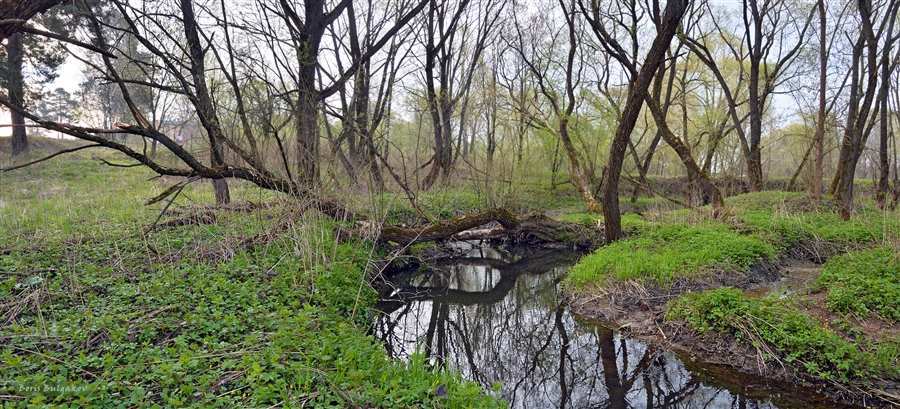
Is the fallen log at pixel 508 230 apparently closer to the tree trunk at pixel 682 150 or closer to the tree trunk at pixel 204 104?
the tree trunk at pixel 682 150

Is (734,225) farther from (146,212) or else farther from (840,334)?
(146,212)

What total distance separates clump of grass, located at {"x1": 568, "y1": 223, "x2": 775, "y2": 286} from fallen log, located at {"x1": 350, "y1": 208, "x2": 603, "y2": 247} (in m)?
1.99

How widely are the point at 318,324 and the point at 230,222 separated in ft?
11.6

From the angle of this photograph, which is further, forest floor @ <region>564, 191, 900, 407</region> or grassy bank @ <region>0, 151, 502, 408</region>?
forest floor @ <region>564, 191, 900, 407</region>

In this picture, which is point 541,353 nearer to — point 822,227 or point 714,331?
point 714,331

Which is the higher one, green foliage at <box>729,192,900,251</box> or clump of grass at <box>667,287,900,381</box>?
green foliage at <box>729,192,900,251</box>

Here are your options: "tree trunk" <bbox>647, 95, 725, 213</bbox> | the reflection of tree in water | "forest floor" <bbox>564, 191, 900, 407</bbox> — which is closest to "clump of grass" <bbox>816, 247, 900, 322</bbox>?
"forest floor" <bbox>564, 191, 900, 407</bbox>

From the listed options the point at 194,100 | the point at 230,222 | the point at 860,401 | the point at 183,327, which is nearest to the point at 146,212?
the point at 230,222

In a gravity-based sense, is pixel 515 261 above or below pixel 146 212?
below

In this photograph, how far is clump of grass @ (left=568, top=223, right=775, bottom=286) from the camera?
6.39 m

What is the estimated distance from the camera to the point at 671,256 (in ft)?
22.1

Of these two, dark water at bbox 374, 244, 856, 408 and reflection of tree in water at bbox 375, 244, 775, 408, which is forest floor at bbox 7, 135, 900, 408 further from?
reflection of tree in water at bbox 375, 244, 775, 408

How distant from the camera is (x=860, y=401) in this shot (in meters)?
3.73

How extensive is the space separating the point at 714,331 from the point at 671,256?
2.00 meters
